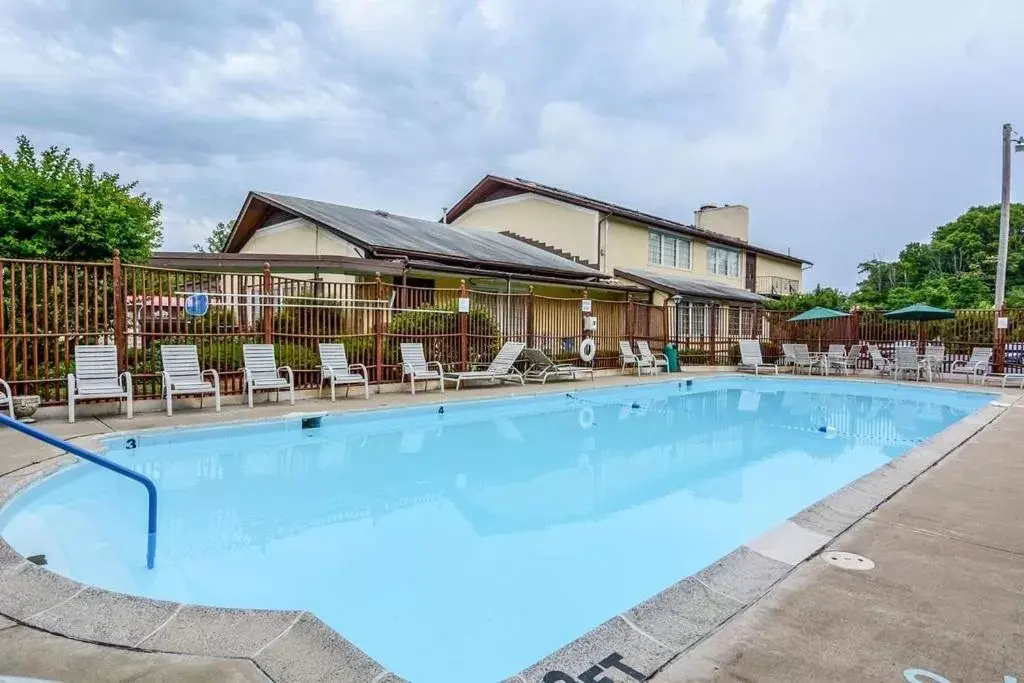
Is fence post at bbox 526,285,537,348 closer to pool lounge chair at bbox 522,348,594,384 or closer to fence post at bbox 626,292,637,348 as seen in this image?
pool lounge chair at bbox 522,348,594,384

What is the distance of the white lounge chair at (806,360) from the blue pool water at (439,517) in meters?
8.96

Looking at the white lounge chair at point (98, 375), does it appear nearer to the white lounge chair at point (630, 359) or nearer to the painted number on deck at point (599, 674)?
the painted number on deck at point (599, 674)

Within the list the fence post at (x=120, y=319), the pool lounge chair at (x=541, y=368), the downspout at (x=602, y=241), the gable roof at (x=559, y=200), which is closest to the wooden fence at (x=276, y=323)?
the fence post at (x=120, y=319)

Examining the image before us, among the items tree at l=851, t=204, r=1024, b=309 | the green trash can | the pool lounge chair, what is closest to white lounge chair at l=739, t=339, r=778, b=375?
the green trash can

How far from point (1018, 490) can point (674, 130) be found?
1614cm

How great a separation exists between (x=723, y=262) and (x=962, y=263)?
87.6ft

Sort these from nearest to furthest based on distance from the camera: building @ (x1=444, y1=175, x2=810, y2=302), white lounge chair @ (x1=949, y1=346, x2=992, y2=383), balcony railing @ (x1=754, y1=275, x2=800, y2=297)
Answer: white lounge chair @ (x1=949, y1=346, x2=992, y2=383)
building @ (x1=444, y1=175, x2=810, y2=302)
balcony railing @ (x1=754, y1=275, x2=800, y2=297)

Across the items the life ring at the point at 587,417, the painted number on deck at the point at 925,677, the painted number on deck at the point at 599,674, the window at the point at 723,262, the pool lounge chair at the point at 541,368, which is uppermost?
the window at the point at 723,262

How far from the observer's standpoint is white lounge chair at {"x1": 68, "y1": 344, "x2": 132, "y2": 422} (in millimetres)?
8117

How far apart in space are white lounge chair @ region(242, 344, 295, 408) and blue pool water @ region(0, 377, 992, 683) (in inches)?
55.8

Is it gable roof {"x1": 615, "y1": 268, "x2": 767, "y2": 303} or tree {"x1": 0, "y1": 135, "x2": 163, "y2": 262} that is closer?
tree {"x1": 0, "y1": 135, "x2": 163, "y2": 262}

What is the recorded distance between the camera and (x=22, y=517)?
468cm

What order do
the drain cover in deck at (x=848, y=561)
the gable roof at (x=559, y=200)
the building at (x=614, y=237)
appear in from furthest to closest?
the gable roof at (x=559, y=200) → the building at (x=614, y=237) → the drain cover in deck at (x=848, y=561)

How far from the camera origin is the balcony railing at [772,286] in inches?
1219
